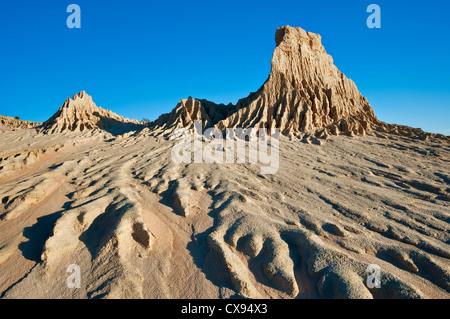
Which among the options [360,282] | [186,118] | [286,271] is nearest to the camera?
[360,282]

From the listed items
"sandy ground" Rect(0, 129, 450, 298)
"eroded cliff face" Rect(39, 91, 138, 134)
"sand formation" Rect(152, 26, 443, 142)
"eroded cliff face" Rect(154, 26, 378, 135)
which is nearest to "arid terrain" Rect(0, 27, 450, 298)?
"sandy ground" Rect(0, 129, 450, 298)

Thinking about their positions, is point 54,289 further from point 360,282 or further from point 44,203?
A: point 360,282

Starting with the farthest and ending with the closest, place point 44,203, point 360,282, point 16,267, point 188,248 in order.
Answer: point 44,203, point 188,248, point 16,267, point 360,282

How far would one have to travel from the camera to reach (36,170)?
357 inches

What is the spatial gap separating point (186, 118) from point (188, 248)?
475 inches

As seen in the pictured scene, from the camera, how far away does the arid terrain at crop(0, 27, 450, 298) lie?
3510mm

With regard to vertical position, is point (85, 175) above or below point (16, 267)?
above

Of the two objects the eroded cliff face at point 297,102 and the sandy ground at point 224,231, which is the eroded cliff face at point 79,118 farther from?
the sandy ground at point 224,231

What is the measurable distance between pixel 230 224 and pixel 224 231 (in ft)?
0.85

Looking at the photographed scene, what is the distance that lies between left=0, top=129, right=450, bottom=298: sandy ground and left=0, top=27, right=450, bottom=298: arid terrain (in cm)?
2

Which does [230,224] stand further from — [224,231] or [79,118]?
[79,118]

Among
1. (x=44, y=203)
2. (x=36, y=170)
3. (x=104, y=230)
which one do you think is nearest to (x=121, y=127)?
(x=36, y=170)

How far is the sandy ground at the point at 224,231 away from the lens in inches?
137

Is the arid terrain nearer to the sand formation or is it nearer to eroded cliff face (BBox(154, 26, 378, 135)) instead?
the sand formation
